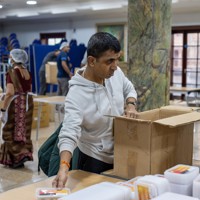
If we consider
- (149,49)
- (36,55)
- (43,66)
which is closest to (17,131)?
(149,49)

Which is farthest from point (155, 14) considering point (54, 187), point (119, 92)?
point (54, 187)

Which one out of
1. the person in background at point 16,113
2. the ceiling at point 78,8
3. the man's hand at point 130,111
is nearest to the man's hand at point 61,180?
the man's hand at point 130,111

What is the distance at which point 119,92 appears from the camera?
76.3 inches

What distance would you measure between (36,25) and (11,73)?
1039 cm

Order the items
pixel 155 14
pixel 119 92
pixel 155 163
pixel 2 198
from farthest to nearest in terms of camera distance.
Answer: pixel 155 14
pixel 119 92
pixel 155 163
pixel 2 198

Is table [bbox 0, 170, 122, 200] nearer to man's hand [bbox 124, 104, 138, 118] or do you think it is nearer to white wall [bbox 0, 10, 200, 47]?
man's hand [bbox 124, 104, 138, 118]

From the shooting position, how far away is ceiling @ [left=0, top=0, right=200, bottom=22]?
33.0 feet

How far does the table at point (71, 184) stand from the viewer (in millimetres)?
1553

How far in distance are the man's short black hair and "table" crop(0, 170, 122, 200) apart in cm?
57

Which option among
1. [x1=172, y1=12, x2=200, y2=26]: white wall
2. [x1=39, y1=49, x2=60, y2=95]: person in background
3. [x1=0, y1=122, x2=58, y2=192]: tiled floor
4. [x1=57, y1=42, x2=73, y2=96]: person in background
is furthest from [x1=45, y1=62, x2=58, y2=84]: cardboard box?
[x1=0, y1=122, x2=58, y2=192]: tiled floor

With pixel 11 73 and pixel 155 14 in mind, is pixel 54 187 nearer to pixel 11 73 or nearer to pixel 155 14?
pixel 155 14

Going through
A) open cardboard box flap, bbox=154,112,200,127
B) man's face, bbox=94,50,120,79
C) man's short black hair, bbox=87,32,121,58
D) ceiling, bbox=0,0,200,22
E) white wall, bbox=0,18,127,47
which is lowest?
open cardboard box flap, bbox=154,112,200,127

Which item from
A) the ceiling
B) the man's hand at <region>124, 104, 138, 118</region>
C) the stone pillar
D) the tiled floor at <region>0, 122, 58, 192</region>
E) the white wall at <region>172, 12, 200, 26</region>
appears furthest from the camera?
the white wall at <region>172, 12, 200, 26</region>

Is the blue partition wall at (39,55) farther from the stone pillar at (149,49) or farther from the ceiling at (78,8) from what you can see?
the stone pillar at (149,49)
